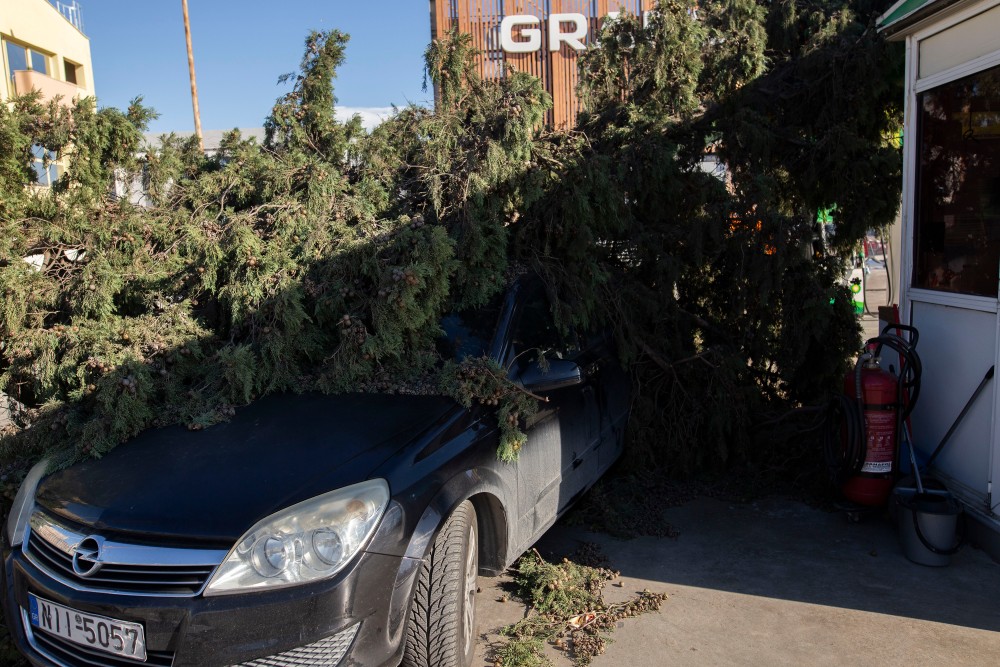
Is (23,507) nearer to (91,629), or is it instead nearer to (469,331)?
(91,629)

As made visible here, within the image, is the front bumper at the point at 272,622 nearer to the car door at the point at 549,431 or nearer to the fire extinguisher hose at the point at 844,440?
the car door at the point at 549,431

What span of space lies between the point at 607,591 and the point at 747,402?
213 centimetres

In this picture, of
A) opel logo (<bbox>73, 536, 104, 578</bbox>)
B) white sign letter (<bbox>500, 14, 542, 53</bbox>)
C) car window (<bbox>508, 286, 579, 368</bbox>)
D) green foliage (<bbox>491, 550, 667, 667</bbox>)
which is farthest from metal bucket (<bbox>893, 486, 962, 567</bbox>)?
white sign letter (<bbox>500, 14, 542, 53</bbox>)

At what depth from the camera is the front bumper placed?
242cm

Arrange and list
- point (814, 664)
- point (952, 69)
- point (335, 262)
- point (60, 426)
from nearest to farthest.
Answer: point (814, 664) → point (60, 426) → point (335, 262) → point (952, 69)

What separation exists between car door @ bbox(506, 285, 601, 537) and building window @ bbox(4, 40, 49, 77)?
97.1ft

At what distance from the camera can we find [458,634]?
2.94 m

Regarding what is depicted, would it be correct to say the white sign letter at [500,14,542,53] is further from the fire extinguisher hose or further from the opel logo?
the opel logo

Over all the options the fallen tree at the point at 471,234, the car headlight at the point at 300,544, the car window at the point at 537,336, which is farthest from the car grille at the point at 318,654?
the car window at the point at 537,336

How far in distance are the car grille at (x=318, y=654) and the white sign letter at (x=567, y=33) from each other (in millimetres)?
21554

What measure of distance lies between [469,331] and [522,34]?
65.6 feet

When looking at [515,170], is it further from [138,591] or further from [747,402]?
[138,591]

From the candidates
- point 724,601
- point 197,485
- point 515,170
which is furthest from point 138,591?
point 515,170

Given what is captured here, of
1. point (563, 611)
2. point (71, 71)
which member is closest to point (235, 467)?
point (563, 611)
